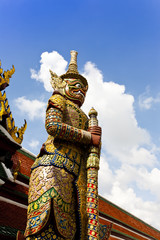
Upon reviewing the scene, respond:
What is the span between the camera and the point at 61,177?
361 centimetres

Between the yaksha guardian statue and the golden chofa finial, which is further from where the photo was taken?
the golden chofa finial

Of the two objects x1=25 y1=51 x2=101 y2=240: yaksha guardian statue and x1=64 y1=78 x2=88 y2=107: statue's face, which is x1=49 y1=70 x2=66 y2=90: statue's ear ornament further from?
x1=25 y1=51 x2=101 y2=240: yaksha guardian statue

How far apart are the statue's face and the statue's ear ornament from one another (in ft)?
0.33

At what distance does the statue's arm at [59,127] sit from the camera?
3.89 m

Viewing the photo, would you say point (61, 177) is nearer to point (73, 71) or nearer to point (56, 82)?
point (56, 82)

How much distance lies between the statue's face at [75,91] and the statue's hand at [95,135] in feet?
2.80

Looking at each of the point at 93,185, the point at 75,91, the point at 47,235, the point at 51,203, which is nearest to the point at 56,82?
the point at 75,91

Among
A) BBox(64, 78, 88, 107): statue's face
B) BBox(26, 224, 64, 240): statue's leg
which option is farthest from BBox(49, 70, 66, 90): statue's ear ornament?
BBox(26, 224, 64, 240): statue's leg

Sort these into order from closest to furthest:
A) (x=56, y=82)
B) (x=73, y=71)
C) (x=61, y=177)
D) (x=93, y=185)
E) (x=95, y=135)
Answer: (x=61, y=177) < (x=93, y=185) < (x=95, y=135) < (x=56, y=82) < (x=73, y=71)

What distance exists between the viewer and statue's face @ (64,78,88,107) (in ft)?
16.0

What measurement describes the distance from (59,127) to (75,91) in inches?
50.9

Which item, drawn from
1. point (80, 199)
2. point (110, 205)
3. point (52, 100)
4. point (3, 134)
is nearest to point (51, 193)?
point (80, 199)

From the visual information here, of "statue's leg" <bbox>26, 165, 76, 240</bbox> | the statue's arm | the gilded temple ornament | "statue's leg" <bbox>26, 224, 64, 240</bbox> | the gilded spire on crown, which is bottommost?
"statue's leg" <bbox>26, 224, 64, 240</bbox>

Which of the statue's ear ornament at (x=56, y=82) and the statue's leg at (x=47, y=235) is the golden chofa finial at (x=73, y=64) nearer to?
the statue's ear ornament at (x=56, y=82)
